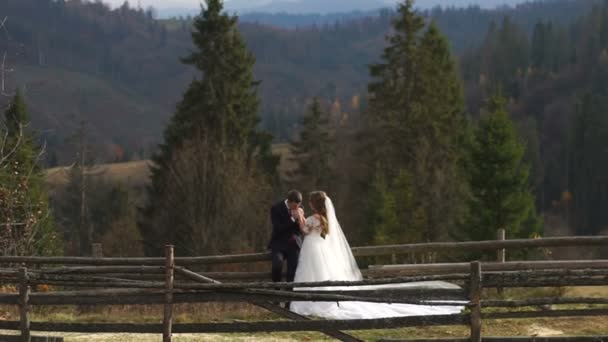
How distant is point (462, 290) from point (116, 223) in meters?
43.8

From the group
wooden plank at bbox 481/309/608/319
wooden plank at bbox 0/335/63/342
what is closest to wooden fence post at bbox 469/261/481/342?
wooden plank at bbox 481/309/608/319

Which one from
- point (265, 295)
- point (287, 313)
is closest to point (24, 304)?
point (265, 295)

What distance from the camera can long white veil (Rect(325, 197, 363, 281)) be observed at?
1437 cm

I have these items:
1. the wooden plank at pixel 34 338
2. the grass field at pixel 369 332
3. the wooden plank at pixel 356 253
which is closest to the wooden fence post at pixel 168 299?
the wooden plank at pixel 356 253

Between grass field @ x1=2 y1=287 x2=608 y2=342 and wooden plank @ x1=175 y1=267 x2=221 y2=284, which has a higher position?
wooden plank @ x1=175 y1=267 x2=221 y2=284

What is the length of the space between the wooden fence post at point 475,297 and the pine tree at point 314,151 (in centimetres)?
4208

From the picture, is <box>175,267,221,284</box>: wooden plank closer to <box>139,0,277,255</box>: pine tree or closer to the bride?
the bride

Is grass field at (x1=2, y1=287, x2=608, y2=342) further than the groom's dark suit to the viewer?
Yes

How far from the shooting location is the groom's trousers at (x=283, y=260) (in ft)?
45.1

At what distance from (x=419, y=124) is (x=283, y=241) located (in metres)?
37.9

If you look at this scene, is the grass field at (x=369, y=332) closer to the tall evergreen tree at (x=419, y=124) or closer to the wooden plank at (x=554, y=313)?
the wooden plank at (x=554, y=313)

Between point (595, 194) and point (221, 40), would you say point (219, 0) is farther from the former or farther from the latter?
point (595, 194)

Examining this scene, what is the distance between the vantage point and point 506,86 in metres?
149

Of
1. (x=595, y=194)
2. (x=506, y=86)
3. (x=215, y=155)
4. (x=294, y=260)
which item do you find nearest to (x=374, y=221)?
(x=215, y=155)
